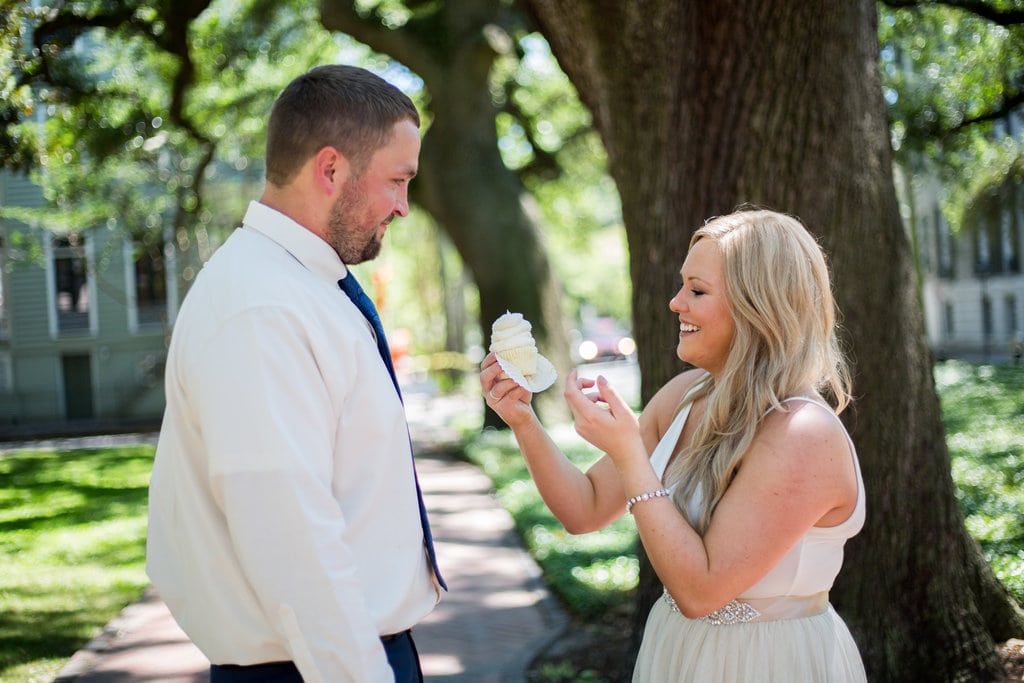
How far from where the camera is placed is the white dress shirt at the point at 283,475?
1990 millimetres

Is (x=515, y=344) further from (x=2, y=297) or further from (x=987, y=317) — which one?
(x=987, y=317)

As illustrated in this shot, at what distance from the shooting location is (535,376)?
294 cm

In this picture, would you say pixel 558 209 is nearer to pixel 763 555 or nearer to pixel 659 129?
pixel 659 129

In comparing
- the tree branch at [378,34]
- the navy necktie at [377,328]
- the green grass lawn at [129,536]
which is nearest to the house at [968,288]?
the green grass lawn at [129,536]

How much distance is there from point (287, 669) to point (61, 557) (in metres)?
7.72

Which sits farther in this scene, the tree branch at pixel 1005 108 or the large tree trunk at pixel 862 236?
the tree branch at pixel 1005 108

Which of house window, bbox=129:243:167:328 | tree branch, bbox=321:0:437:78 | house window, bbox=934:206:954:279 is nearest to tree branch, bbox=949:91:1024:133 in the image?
tree branch, bbox=321:0:437:78

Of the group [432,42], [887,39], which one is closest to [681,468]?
[887,39]

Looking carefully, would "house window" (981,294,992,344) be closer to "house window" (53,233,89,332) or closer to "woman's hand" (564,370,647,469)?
"house window" (53,233,89,332)

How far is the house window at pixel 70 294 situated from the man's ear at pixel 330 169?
92.8 ft

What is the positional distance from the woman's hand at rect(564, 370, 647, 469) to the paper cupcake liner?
0.15m

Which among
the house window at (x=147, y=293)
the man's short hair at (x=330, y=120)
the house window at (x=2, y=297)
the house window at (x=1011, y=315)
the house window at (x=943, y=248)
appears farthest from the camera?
the house window at (x=943, y=248)

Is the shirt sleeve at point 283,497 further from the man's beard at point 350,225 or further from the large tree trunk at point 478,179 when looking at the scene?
the large tree trunk at point 478,179

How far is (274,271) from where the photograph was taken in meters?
2.18
